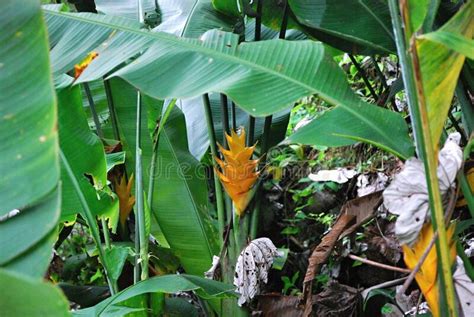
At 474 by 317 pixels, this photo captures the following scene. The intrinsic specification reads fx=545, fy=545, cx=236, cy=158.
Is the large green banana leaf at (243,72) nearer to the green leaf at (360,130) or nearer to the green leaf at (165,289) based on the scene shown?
the green leaf at (360,130)

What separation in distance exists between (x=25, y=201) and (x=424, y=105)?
1.53ft

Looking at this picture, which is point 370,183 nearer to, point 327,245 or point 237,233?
point 237,233

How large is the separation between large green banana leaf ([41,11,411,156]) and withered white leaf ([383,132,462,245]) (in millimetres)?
83

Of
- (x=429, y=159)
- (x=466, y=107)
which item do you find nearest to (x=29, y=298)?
(x=429, y=159)

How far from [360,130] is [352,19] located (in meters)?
0.50

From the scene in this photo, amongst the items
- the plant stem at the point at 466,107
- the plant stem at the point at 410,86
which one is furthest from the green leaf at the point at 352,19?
the plant stem at the point at 410,86

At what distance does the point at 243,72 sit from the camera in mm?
881

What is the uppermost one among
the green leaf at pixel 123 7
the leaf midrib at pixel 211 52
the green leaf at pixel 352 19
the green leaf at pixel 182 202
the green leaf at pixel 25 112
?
the green leaf at pixel 25 112

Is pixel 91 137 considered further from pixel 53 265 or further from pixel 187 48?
pixel 53 265

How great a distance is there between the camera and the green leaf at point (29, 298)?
416 mm

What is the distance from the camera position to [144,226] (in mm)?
1195

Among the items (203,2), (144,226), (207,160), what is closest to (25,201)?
(144,226)

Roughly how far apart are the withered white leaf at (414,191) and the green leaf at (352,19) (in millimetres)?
529

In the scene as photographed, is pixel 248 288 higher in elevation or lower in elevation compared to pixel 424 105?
lower
